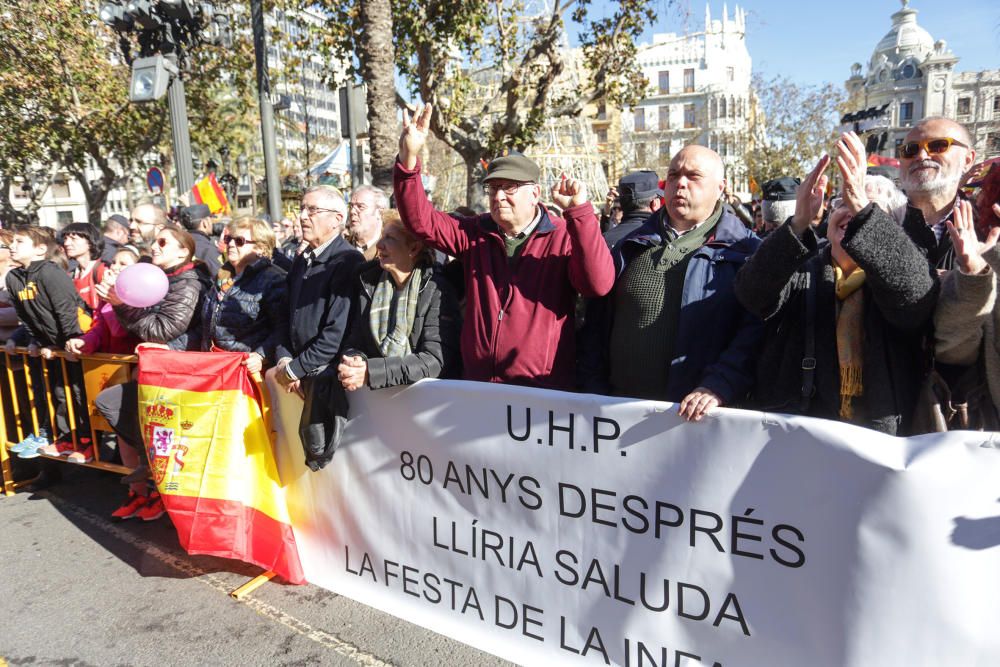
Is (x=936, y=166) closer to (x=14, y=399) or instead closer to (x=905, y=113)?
(x=14, y=399)

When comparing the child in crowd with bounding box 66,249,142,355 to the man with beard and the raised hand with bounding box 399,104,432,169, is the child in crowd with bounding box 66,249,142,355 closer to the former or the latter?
the raised hand with bounding box 399,104,432,169

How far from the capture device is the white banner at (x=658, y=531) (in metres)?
1.98

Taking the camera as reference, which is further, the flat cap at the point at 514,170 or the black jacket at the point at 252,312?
the black jacket at the point at 252,312

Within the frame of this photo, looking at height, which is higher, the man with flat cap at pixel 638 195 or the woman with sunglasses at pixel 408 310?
the man with flat cap at pixel 638 195

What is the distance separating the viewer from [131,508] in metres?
4.54

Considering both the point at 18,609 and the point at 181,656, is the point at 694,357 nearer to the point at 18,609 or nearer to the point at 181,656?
the point at 181,656

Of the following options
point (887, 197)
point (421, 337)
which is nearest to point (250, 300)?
point (421, 337)

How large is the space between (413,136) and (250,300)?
146 cm

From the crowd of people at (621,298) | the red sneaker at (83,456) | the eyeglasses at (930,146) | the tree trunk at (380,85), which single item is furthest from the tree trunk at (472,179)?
the eyeglasses at (930,146)

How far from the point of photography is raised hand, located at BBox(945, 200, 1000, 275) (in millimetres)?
2117

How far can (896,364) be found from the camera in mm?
2406

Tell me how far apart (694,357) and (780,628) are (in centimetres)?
101

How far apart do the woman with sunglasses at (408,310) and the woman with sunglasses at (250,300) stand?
76 cm

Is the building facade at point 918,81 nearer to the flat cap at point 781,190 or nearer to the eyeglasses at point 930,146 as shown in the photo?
the flat cap at point 781,190
